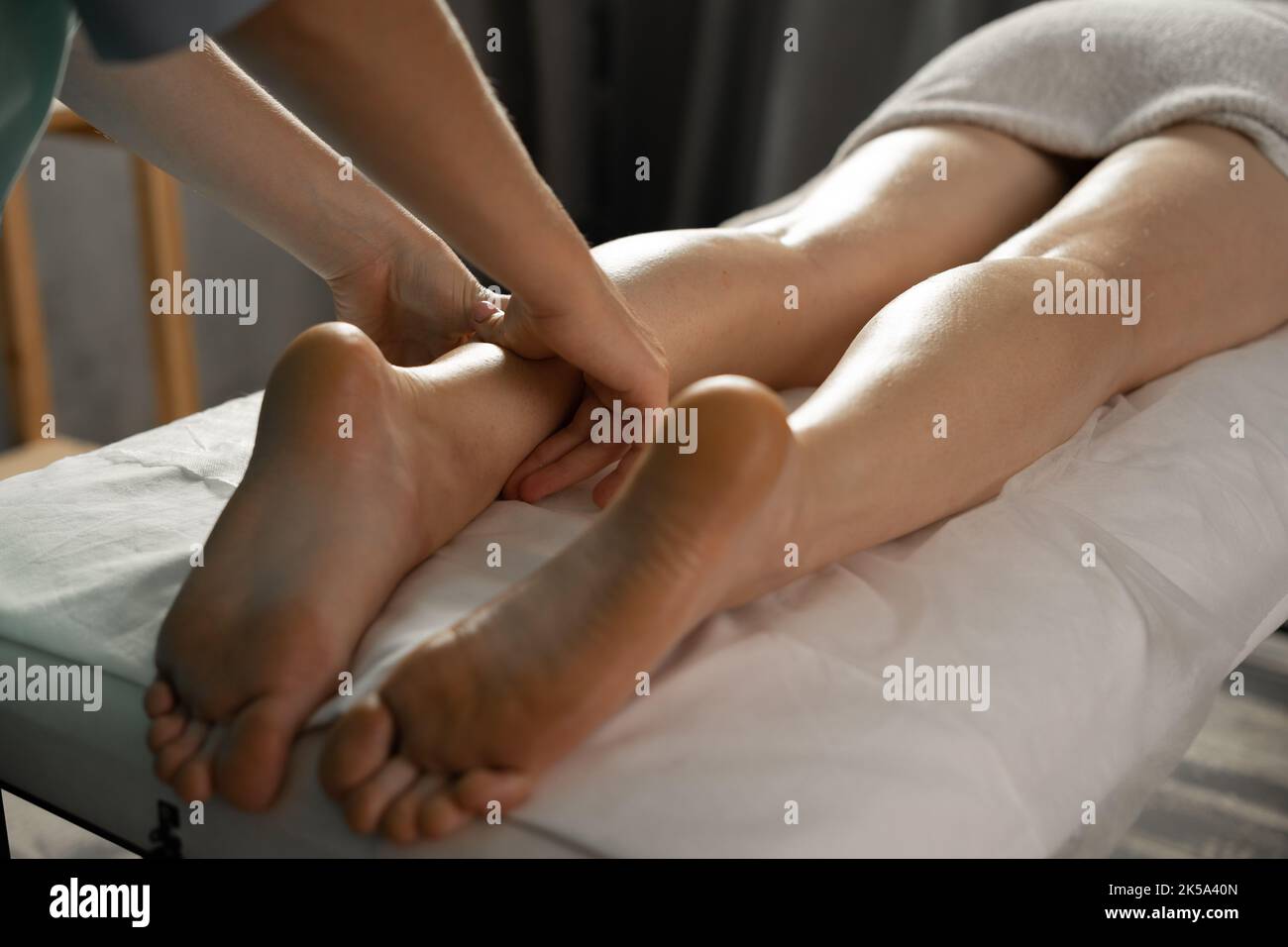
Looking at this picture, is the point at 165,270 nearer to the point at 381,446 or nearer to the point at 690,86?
the point at 690,86

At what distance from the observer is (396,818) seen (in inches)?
23.7

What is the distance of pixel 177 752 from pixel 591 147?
A: 222 centimetres

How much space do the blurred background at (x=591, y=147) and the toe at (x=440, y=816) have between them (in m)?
1.88

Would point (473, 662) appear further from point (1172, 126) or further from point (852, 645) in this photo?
point (1172, 126)

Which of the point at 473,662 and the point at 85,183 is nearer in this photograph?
the point at 473,662

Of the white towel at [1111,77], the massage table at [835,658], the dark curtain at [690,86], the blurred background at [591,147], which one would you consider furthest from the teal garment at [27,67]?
the dark curtain at [690,86]

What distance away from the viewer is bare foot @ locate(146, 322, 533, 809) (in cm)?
65

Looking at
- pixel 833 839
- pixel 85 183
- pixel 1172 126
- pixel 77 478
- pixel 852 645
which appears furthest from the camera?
pixel 85 183

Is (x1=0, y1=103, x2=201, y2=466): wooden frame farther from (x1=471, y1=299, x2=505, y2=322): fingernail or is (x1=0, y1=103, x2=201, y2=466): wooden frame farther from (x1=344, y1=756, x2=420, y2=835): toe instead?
(x1=344, y1=756, x2=420, y2=835): toe

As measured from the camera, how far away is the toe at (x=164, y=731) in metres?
0.67

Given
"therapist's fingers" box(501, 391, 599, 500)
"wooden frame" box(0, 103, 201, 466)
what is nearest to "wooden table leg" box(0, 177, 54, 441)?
"wooden frame" box(0, 103, 201, 466)
